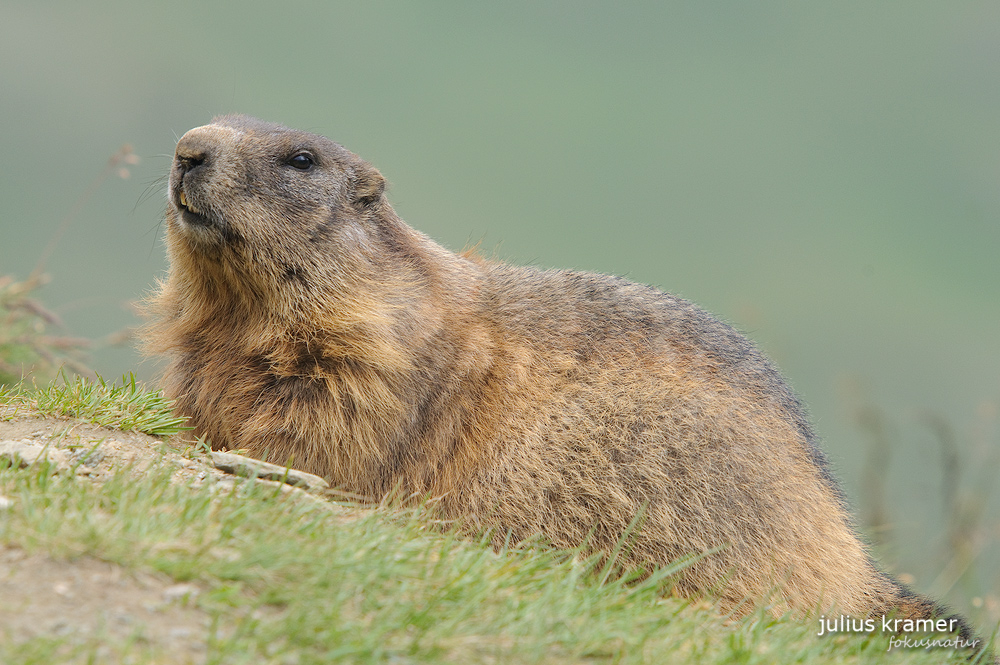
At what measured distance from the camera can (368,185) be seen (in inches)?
225

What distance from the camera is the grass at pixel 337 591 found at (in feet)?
9.58

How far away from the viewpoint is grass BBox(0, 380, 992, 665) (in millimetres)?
2920

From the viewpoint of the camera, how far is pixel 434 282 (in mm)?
5664

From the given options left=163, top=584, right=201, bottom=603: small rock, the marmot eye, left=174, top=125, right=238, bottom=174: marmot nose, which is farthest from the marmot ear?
left=163, top=584, right=201, bottom=603: small rock

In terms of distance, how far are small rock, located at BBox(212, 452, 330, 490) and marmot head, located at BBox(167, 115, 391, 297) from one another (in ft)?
3.82

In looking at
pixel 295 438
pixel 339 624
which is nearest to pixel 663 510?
pixel 295 438

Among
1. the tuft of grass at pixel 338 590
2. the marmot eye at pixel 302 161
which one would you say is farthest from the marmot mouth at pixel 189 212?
the tuft of grass at pixel 338 590

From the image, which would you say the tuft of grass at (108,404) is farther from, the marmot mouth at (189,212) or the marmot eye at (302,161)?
the marmot eye at (302,161)

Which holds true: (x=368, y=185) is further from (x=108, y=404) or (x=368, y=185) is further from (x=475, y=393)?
(x=108, y=404)

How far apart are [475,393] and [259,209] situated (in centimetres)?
167

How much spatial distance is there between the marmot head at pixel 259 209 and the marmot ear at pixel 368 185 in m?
0.06

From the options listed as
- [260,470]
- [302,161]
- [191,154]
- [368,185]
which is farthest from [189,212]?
[260,470]

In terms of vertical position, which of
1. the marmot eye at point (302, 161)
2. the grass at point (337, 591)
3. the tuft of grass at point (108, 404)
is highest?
the marmot eye at point (302, 161)

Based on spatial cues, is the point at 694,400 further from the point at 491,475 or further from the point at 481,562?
the point at 481,562
